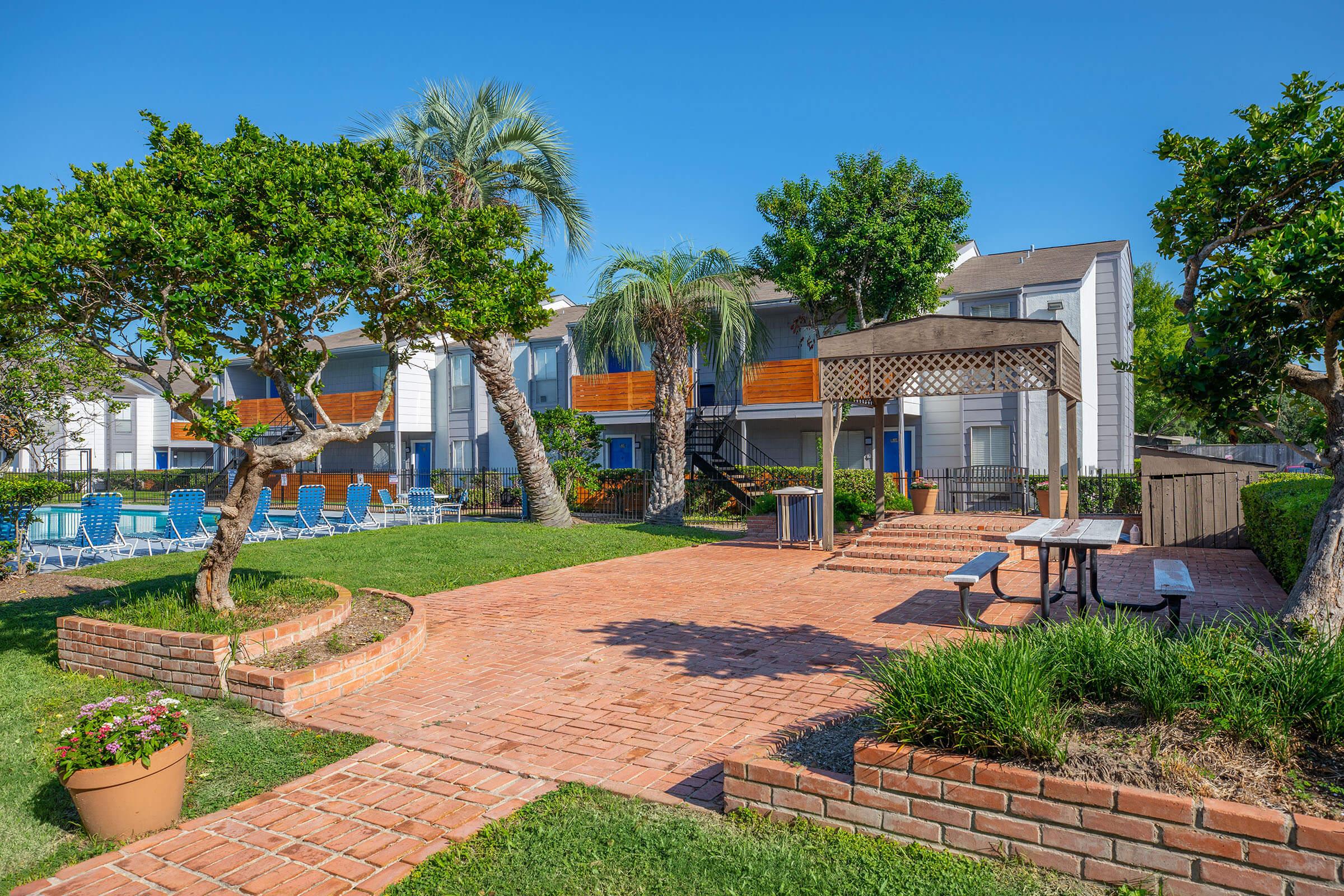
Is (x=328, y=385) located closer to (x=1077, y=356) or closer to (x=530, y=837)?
(x=1077, y=356)

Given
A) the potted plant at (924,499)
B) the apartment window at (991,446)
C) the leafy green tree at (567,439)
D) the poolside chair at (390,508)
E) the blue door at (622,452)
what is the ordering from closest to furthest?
the potted plant at (924,499)
the leafy green tree at (567,439)
the poolside chair at (390,508)
the apartment window at (991,446)
the blue door at (622,452)

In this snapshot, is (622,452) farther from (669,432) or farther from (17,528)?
(17,528)

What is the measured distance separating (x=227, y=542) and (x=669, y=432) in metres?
12.8

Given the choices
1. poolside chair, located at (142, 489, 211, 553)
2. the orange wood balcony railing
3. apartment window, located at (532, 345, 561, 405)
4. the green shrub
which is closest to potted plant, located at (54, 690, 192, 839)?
the green shrub

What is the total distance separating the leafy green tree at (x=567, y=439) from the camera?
22.2 m

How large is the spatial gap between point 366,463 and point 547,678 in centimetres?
3138

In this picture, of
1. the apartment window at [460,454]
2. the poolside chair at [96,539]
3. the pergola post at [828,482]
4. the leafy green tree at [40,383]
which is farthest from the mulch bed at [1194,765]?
the apartment window at [460,454]

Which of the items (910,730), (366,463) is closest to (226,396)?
(366,463)

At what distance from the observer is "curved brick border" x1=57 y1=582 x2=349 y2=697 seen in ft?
20.5

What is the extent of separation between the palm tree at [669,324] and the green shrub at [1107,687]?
14350 mm

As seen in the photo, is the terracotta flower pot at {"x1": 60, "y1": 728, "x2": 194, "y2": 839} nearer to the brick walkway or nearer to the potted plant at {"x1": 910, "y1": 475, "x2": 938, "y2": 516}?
the brick walkway

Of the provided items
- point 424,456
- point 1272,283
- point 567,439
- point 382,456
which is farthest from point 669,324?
point 382,456

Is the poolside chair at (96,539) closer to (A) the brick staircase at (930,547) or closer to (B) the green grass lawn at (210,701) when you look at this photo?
(B) the green grass lawn at (210,701)

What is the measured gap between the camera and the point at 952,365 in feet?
45.7
